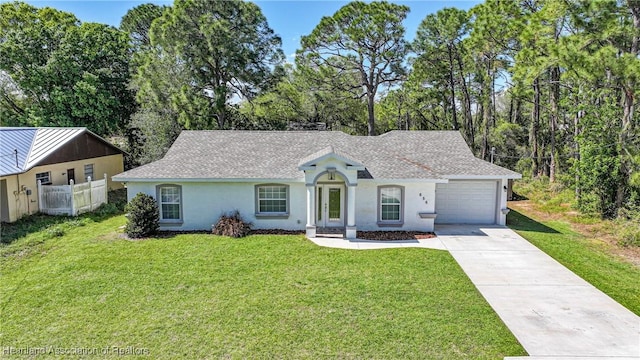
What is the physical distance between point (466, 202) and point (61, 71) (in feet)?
92.2

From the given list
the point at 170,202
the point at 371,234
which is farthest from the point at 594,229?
the point at 170,202

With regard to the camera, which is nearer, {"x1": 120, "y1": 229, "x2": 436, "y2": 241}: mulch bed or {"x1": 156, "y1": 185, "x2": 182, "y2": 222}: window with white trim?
{"x1": 120, "y1": 229, "x2": 436, "y2": 241}: mulch bed

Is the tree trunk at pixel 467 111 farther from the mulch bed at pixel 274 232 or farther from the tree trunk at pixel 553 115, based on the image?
the mulch bed at pixel 274 232

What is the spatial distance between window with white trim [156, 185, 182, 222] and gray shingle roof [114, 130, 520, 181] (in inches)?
25.6

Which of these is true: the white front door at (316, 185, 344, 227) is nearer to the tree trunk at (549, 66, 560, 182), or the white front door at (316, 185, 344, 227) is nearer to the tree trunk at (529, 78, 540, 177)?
the tree trunk at (549, 66, 560, 182)

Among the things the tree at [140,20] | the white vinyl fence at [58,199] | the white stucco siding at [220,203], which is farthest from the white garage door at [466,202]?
the tree at [140,20]

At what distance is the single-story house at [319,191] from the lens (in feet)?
49.5

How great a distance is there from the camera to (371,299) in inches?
371

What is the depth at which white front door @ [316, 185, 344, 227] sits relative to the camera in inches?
613

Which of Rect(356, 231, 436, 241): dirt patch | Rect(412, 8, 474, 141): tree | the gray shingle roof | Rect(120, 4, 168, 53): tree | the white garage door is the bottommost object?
Rect(356, 231, 436, 241): dirt patch

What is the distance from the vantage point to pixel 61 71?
26.9 meters

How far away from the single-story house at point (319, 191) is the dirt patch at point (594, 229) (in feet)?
11.1

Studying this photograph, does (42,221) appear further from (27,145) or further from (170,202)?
(170,202)

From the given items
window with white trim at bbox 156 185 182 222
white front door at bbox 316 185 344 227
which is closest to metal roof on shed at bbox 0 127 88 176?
window with white trim at bbox 156 185 182 222
